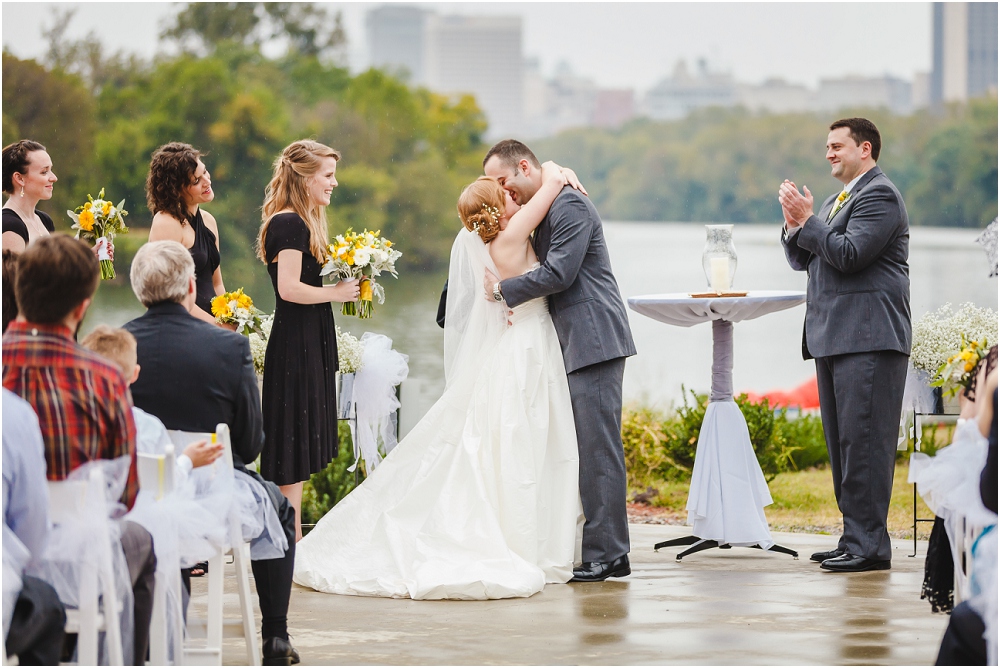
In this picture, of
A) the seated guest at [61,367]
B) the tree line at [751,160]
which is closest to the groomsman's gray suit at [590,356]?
the seated guest at [61,367]

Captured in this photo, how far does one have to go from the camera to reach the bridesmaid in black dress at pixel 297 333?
430 cm

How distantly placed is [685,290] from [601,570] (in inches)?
464

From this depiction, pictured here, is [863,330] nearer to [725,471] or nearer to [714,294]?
[714,294]

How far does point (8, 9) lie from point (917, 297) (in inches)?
599

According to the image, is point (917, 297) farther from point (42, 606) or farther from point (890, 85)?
point (42, 606)

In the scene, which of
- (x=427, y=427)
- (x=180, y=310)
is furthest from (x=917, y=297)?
(x=180, y=310)

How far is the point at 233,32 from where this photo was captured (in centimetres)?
2027

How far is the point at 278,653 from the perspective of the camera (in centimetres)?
309

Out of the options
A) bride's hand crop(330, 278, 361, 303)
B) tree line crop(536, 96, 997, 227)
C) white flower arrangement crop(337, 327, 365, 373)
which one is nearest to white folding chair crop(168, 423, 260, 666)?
bride's hand crop(330, 278, 361, 303)

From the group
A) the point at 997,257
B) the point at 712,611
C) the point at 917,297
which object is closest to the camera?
the point at 997,257

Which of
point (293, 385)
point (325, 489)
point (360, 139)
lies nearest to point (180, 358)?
point (293, 385)

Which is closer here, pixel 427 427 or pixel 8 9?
pixel 427 427

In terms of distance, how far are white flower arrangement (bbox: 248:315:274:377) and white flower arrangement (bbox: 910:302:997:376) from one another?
110 inches

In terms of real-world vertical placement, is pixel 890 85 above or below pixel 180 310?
above
